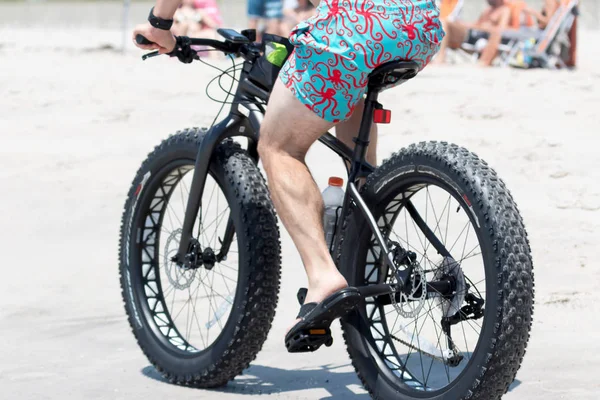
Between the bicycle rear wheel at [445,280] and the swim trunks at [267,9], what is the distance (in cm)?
901

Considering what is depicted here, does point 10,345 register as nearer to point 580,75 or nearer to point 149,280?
point 149,280

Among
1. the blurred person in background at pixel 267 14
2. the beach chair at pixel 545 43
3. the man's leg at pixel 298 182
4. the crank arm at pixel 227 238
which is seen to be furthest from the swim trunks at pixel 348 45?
the beach chair at pixel 545 43

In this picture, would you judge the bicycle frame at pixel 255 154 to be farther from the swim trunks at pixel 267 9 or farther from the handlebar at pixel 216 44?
the swim trunks at pixel 267 9

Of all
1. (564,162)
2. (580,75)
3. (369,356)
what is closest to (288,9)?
(580,75)

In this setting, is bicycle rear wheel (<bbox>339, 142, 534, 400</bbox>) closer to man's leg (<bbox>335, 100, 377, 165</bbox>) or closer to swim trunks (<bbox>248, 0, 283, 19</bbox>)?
man's leg (<bbox>335, 100, 377, 165</bbox>)

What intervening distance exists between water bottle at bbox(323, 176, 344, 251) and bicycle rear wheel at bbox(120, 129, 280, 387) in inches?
7.5

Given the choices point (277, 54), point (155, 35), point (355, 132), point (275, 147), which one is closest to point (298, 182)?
point (275, 147)

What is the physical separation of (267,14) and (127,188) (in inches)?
238

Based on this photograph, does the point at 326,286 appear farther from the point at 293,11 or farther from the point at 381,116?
the point at 293,11

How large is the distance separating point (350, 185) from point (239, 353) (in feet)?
2.44

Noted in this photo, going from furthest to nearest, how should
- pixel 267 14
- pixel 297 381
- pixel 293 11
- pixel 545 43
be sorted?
1. pixel 293 11
2. pixel 267 14
3. pixel 545 43
4. pixel 297 381

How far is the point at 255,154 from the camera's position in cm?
425

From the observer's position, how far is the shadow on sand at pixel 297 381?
4035 millimetres

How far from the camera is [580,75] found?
986cm
